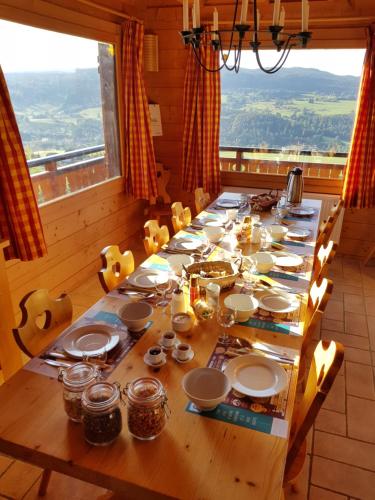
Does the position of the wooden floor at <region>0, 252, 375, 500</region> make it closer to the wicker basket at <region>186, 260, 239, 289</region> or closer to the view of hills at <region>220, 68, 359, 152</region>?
the wicker basket at <region>186, 260, 239, 289</region>

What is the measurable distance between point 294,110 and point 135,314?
3225 mm

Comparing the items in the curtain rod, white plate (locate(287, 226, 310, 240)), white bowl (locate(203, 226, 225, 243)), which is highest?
the curtain rod

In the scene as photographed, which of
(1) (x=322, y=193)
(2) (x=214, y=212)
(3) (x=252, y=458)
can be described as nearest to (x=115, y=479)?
(3) (x=252, y=458)

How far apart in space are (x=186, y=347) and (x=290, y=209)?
6.91 feet

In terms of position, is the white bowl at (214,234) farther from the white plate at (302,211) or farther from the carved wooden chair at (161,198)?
the carved wooden chair at (161,198)

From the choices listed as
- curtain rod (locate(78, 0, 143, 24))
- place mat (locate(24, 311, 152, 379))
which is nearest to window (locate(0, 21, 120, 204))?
curtain rod (locate(78, 0, 143, 24))

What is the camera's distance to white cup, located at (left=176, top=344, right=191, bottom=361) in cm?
134

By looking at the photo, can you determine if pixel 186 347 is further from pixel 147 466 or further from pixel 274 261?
pixel 274 261

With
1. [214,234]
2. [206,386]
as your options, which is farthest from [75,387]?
[214,234]

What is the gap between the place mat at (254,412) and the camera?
1.09m

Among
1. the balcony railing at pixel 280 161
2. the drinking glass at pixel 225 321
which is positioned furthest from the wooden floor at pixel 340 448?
the balcony railing at pixel 280 161

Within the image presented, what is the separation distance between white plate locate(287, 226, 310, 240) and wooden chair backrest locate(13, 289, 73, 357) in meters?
1.56

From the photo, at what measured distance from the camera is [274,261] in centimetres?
211

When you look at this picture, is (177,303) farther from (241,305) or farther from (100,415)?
(100,415)
